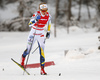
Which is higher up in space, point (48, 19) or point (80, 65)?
point (48, 19)

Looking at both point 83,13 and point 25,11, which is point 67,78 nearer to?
point 25,11

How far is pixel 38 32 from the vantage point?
18.0ft

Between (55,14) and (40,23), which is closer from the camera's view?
(40,23)

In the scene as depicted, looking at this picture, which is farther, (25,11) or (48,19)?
(25,11)

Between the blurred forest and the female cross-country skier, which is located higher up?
the female cross-country skier

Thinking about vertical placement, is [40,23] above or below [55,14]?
above

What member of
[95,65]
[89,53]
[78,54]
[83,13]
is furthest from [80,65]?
[83,13]

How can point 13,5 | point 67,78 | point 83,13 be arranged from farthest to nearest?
point 83,13 → point 13,5 → point 67,78

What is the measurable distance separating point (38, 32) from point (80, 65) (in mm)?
2497

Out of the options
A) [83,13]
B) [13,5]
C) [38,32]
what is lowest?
[83,13]

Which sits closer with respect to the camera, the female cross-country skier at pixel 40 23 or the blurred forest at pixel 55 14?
the female cross-country skier at pixel 40 23

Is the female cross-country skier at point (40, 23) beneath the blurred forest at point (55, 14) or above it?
above

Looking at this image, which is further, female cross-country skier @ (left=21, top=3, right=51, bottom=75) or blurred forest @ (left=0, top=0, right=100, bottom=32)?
blurred forest @ (left=0, top=0, right=100, bottom=32)

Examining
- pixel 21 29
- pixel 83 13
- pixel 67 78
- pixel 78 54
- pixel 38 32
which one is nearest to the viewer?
pixel 67 78
